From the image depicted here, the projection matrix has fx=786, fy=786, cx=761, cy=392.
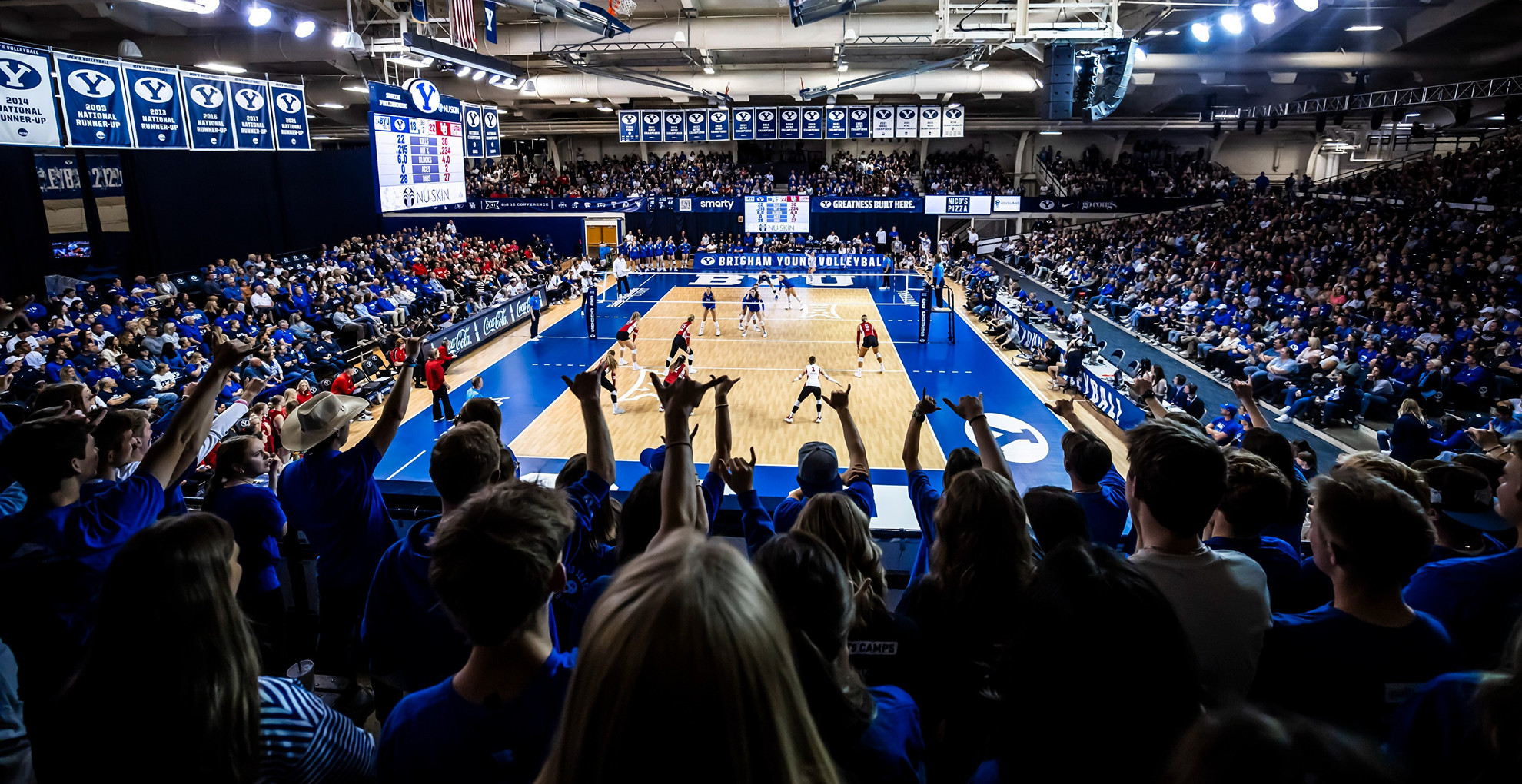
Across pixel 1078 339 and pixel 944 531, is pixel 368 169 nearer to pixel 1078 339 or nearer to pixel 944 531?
pixel 1078 339

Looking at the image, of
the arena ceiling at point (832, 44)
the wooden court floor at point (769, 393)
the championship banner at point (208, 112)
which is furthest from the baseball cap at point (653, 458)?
the championship banner at point (208, 112)

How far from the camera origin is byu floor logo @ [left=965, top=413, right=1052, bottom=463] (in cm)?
1279

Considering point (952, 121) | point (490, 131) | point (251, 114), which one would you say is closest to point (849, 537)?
point (251, 114)

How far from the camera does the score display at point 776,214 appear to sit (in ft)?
124

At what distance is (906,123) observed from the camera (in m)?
32.2

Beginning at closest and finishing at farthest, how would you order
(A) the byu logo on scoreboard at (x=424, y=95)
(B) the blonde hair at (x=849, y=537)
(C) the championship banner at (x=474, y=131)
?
(B) the blonde hair at (x=849, y=537) < (A) the byu logo on scoreboard at (x=424, y=95) < (C) the championship banner at (x=474, y=131)

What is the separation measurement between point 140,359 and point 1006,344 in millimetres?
19213

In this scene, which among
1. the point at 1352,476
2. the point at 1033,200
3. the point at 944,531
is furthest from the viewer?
the point at 1033,200

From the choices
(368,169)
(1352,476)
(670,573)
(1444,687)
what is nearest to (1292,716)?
(670,573)

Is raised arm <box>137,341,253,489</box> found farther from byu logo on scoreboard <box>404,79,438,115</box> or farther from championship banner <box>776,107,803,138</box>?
championship banner <box>776,107,803,138</box>

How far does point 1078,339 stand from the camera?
60.4ft

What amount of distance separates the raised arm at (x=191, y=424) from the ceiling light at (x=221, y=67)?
75.9ft

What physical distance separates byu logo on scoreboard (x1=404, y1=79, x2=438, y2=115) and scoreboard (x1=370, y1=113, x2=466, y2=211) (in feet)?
0.80

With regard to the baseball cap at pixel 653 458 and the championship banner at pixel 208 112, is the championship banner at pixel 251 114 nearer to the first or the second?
the championship banner at pixel 208 112
